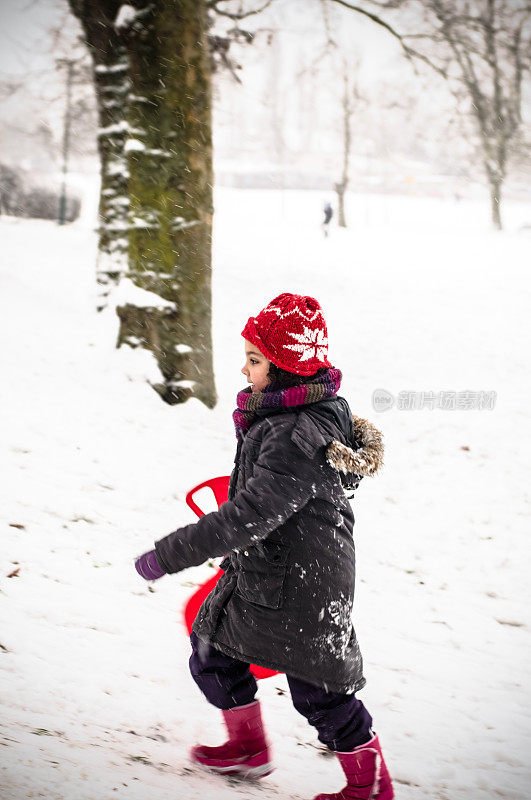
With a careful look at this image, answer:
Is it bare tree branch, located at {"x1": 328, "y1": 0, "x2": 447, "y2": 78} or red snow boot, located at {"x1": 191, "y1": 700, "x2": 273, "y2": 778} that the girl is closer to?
red snow boot, located at {"x1": 191, "y1": 700, "x2": 273, "y2": 778}

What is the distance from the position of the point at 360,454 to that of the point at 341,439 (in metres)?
0.08

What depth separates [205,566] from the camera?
165 inches

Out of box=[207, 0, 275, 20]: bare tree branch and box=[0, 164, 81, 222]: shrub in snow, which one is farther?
box=[0, 164, 81, 222]: shrub in snow

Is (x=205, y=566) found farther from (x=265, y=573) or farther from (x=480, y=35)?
(x=480, y=35)

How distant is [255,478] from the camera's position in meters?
1.90

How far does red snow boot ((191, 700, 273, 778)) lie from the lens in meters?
2.21

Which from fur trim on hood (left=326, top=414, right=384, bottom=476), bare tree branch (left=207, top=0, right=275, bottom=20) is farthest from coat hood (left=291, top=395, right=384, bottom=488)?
bare tree branch (left=207, top=0, right=275, bottom=20)

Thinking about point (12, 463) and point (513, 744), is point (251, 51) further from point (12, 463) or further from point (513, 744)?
point (513, 744)

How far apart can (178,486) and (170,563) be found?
10.7 ft

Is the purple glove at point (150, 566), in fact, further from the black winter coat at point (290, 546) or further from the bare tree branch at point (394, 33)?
the bare tree branch at point (394, 33)

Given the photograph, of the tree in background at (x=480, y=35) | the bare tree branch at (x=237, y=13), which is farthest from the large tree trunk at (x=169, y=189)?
the tree in background at (x=480, y=35)

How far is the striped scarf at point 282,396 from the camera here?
6.42 feet

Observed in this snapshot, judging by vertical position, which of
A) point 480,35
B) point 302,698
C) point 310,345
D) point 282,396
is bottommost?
point 302,698

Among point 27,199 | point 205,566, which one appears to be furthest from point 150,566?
point 27,199
